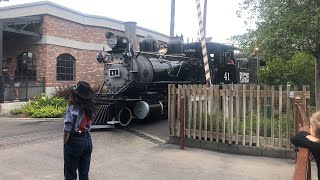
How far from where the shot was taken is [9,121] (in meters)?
13.5

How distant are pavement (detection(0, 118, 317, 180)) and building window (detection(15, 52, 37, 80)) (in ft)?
33.3

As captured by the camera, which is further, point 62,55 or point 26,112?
point 62,55

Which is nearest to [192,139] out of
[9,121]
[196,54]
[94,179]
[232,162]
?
[232,162]

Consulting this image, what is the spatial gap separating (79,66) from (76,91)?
1652cm

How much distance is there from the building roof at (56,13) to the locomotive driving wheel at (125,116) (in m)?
8.84

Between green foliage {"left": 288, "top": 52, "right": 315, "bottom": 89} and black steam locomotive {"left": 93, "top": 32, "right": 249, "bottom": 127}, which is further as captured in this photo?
green foliage {"left": 288, "top": 52, "right": 315, "bottom": 89}

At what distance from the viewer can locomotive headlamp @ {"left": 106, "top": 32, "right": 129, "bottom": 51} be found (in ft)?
38.5

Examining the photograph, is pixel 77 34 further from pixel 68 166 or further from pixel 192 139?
pixel 68 166

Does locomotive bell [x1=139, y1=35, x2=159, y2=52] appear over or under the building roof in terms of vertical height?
under

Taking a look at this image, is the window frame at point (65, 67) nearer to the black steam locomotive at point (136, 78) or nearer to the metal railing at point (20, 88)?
the metal railing at point (20, 88)

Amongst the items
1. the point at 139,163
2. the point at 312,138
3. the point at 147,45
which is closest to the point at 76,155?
the point at 139,163

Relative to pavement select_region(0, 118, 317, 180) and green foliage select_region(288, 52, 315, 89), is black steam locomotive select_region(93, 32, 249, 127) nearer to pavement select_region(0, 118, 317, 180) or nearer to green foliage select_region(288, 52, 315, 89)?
pavement select_region(0, 118, 317, 180)

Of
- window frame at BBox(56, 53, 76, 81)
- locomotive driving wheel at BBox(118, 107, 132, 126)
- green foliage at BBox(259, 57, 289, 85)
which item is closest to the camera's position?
locomotive driving wheel at BBox(118, 107, 132, 126)

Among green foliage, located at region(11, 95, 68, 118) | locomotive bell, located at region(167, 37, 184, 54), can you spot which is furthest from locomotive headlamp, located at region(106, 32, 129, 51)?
green foliage, located at region(11, 95, 68, 118)
